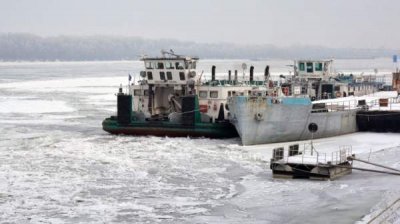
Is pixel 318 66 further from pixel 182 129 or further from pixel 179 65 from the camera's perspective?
pixel 182 129

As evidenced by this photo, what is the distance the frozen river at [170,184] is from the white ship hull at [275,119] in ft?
2.81

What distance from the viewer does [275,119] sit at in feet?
108

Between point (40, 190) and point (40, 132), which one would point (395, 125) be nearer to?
point (40, 132)

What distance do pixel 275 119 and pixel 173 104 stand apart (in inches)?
308

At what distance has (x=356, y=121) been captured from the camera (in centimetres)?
3759

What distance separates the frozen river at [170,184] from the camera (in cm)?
1747

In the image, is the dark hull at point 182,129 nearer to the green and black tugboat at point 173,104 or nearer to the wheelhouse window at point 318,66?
the green and black tugboat at point 173,104

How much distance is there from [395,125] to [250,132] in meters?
9.59

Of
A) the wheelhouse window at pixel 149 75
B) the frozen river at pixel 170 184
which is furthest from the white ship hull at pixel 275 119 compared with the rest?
the wheelhouse window at pixel 149 75

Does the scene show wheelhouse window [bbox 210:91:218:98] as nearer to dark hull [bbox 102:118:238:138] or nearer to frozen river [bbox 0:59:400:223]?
dark hull [bbox 102:118:238:138]

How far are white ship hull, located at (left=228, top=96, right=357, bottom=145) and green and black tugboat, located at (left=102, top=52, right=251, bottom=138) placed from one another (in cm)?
215

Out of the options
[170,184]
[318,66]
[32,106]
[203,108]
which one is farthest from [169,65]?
[32,106]

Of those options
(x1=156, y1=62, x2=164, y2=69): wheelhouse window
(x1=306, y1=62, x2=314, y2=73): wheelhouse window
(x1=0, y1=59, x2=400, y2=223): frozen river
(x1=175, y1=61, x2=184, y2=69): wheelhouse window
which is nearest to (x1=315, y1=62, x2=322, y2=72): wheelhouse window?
(x1=306, y1=62, x2=314, y2=73): wheelhouse window

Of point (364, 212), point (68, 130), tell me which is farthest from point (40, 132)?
point (364, 212)
